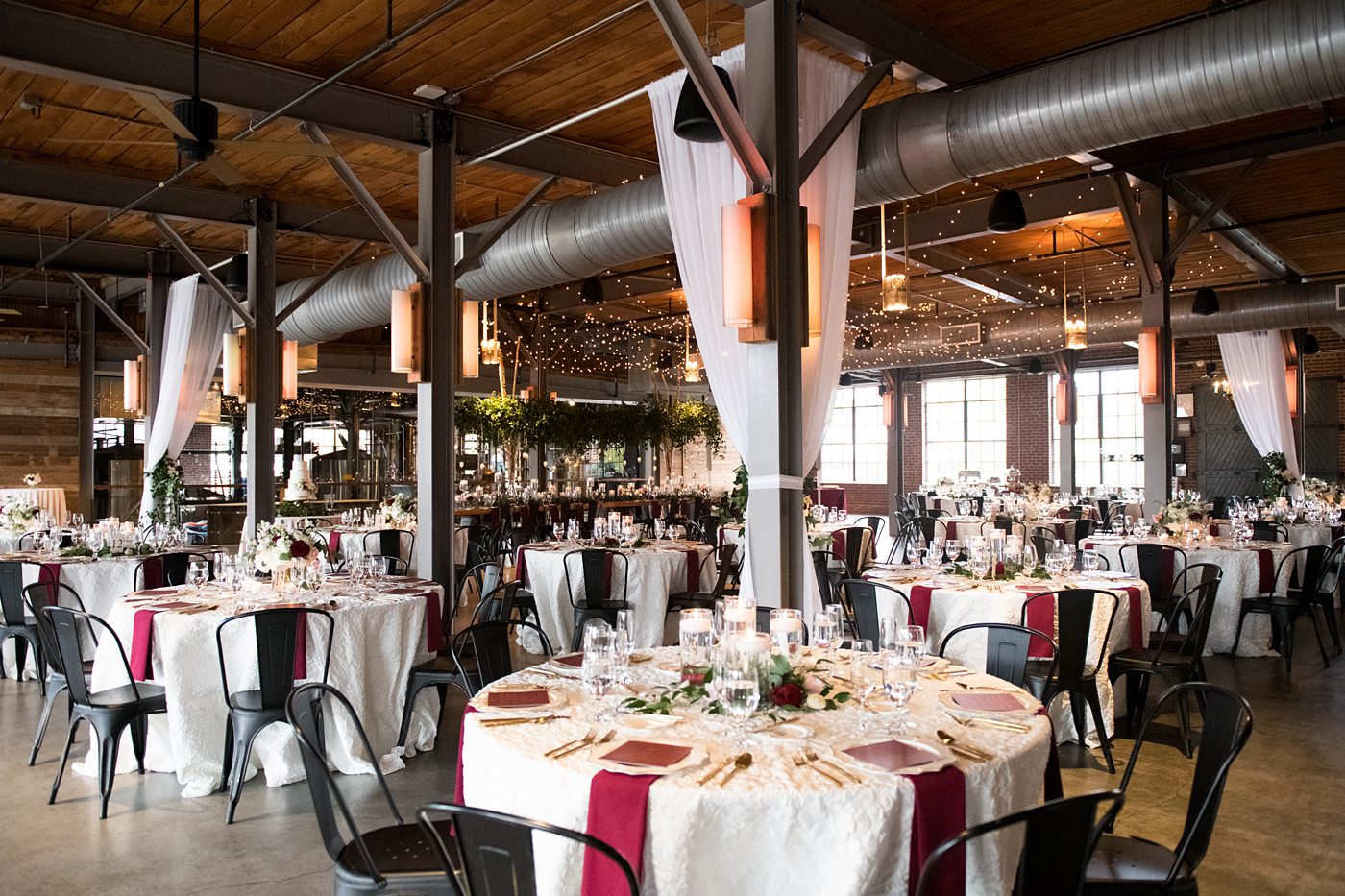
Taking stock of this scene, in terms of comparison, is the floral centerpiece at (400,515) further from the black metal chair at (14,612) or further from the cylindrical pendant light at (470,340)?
the black metal chair at (14,612)

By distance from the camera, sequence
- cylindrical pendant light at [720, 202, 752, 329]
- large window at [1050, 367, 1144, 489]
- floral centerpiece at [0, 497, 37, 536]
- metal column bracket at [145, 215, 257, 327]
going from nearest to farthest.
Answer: cylindrical pendant light at [720, 202, 752, 329] → floral centerpiece at [0, 497, 37, 536] → metal column bracket at [145, 215, 257, 327] → large window at [1050, 367, 1144, 489]

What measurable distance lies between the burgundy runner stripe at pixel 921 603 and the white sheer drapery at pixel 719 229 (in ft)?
1.77

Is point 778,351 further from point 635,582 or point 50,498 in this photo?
point 50,498

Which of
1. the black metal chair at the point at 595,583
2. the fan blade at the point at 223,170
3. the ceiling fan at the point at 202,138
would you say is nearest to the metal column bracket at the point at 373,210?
the fan blade at the point at 223,170

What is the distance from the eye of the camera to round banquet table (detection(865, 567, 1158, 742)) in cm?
514

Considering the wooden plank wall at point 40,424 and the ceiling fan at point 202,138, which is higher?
the ceiling fan at point 202,138

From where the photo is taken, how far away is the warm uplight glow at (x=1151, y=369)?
9195 millimetres

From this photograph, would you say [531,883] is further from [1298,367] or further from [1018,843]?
[1298,367]

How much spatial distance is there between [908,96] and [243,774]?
5.13m

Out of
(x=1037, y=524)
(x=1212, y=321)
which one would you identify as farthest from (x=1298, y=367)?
(x=1037, y=524)

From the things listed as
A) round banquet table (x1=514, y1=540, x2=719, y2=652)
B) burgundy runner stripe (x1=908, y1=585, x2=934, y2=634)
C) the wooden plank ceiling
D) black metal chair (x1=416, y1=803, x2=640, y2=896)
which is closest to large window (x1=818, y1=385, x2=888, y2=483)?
Answer: the wooden plank ceiling

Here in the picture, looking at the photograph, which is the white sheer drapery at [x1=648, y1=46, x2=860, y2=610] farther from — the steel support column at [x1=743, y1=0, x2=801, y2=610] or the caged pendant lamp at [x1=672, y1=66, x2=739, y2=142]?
the caged pendant lamp at [x1=672, y1=66, x2=739, y2=142]

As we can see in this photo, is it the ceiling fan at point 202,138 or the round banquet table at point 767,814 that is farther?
the ceiling fan at point 202,138

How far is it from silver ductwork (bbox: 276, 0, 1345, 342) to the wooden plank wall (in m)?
11.8
